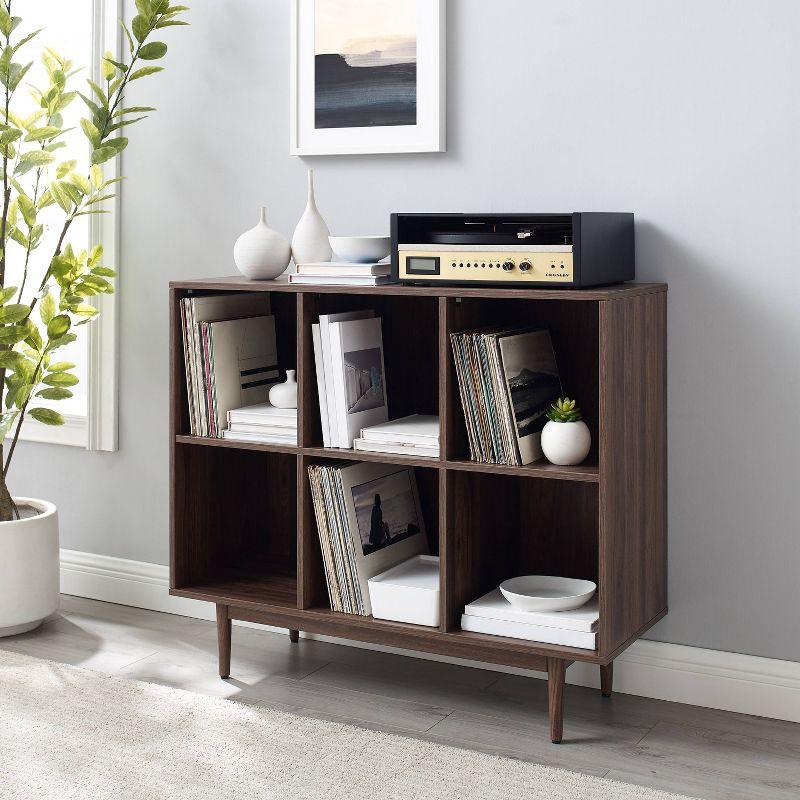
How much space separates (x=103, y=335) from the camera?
3182 millimetres

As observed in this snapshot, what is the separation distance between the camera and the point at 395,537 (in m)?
2.60

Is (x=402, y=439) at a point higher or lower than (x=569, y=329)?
lower

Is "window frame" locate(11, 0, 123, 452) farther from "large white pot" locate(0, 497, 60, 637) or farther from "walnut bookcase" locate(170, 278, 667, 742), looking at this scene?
"walnut bookcase" locate(170, 278, 667, 742)

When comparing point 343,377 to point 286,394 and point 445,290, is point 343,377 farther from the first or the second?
point 445,290

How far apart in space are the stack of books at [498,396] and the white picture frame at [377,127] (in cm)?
59

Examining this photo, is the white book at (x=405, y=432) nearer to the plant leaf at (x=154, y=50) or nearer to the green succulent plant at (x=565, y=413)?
the green succulent plant at (x=565, y=413)

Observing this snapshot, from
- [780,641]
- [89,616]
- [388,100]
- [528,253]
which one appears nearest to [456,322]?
[528,253]

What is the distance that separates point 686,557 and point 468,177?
99 cm

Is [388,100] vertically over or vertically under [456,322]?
over

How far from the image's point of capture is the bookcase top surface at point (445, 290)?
2143 mm

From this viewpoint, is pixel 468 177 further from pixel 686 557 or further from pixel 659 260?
pixel 686 557

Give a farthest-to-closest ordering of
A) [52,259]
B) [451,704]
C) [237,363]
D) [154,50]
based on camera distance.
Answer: [52,259] < [154,50] < [237,363] < [451,704]

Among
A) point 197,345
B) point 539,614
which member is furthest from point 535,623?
point 197,345

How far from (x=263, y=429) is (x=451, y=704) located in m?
0.74
